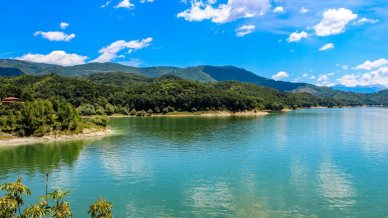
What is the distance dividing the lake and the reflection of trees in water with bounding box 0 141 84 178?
0.65 feet

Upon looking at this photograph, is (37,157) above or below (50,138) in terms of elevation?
below

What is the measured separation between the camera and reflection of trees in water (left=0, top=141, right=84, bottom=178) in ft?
248

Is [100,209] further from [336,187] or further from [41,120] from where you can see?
[41,120]

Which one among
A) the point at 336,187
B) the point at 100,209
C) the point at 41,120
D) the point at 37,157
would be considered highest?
the point at 41,120

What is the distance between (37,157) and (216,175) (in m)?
44.4

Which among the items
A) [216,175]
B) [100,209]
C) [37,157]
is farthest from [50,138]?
[100,209]

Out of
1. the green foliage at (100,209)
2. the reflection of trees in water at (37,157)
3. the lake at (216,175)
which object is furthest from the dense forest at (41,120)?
the green foliage at (100,209)

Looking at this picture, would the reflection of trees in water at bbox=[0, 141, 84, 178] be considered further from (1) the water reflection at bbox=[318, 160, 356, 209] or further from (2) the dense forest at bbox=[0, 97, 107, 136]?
(1) the water reflection at bbox=[318, 160, 356, 209]

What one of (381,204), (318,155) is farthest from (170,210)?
(318,155)

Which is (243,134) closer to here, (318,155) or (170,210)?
(318,155)

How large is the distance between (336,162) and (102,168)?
46.4 m

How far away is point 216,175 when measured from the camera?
6694 centimetres

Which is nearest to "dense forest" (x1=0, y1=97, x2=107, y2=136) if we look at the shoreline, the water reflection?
the shoreline

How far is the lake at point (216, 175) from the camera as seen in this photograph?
161ft
